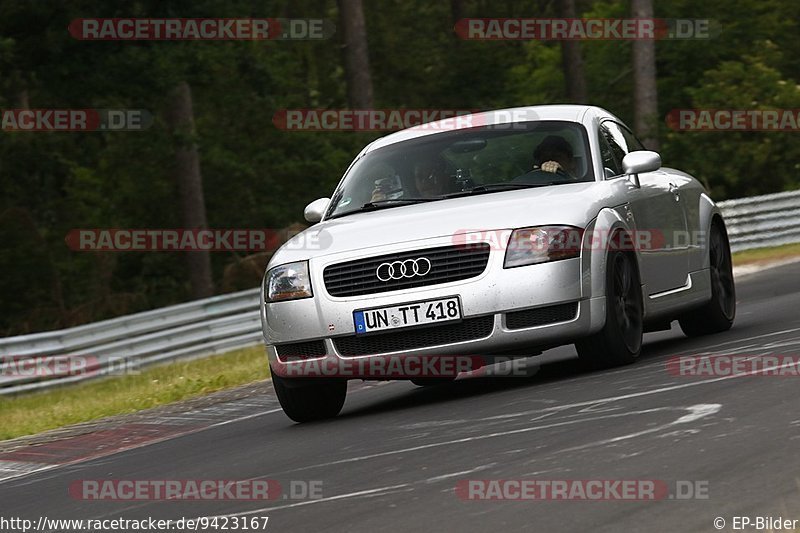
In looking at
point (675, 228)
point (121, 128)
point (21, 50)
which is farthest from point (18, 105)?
point (675, 228)

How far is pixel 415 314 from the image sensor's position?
28.5ft

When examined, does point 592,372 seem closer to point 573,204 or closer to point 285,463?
point 573,204

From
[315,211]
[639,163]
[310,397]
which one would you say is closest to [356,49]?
[315,211]

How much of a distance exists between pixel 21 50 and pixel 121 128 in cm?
954

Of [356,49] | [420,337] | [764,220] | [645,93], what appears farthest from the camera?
[356,49]

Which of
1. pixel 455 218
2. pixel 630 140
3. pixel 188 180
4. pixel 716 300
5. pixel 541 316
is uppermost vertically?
pixel 188 180

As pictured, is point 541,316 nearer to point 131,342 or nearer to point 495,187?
point 495,187

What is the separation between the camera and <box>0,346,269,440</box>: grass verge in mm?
13078

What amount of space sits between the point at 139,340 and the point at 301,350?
466 inches

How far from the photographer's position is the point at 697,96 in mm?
36969

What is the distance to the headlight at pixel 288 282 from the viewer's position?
355 inches

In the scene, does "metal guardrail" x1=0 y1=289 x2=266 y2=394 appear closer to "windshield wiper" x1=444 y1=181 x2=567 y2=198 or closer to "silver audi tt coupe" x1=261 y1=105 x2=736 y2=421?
"silver audi tt coupe" x1=261 y1=105 x2=736 y2=421

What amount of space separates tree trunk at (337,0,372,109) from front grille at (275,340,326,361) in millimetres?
24197


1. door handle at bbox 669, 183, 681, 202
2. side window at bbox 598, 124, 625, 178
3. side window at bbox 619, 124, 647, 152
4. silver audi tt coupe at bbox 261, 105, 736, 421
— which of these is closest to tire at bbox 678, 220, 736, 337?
door handle at bbox 669, 183, 681, 202
